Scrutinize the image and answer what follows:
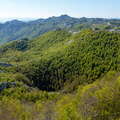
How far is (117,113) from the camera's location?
4538cm

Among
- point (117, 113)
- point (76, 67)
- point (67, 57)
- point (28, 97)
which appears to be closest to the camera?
point (117, 113)

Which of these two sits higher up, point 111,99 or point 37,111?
point 111,99

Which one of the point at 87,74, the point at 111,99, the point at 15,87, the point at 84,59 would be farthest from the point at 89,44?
the point at 111,99

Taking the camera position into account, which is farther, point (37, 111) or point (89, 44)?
point (89, 44)

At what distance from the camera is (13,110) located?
1817 inches

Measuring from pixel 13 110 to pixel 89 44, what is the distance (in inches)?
5868

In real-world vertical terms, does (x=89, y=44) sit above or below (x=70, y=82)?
above

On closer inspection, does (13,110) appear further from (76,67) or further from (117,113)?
(76,67)

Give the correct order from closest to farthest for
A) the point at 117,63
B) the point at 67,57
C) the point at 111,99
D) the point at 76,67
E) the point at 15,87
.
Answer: the point at 111,99, the point at 15,87, the point at 117,63, the point at 76,67, the point at 67,57

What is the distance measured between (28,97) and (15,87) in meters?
15.0

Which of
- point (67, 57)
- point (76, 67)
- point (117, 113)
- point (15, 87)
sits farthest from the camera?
point (67, 57)

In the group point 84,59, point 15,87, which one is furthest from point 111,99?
point 84,59

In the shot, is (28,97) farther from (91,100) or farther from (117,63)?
(117,63)

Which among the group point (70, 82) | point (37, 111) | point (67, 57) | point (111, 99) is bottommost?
point (70, 82)
